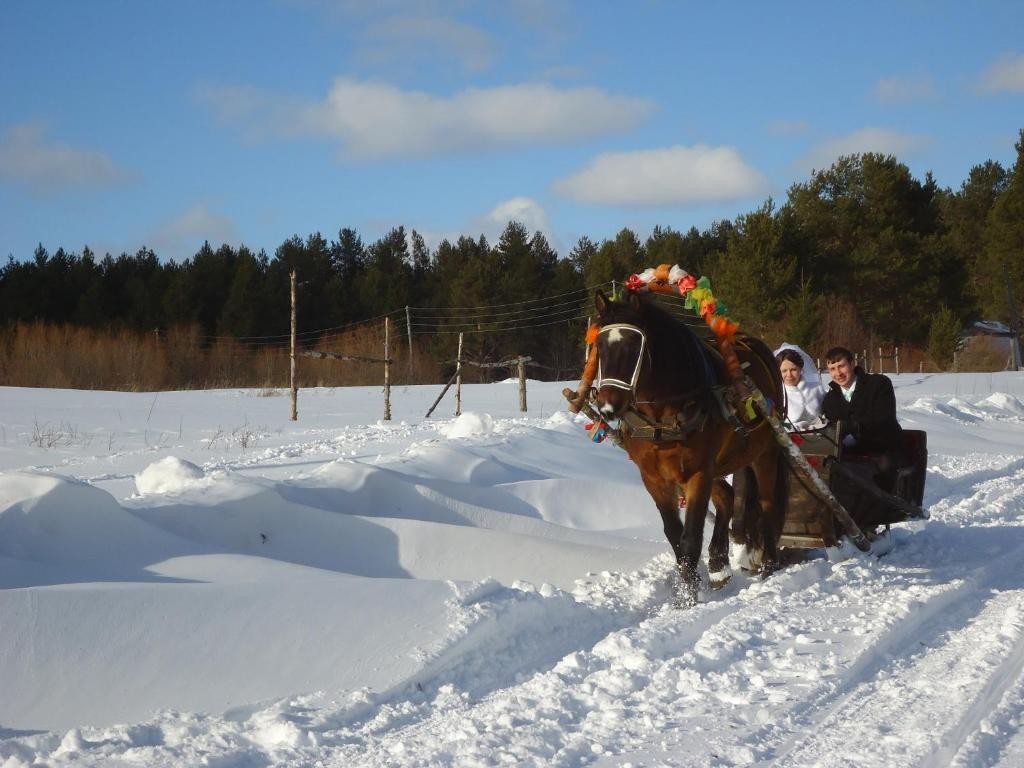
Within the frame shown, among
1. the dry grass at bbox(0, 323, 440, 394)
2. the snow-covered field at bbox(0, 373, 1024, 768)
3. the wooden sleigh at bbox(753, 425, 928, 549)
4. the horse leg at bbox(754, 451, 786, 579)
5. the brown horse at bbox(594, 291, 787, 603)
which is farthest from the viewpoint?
the dry grass at bbox(0, 323, 440, 394)

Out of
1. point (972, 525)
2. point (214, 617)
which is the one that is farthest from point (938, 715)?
point (972, 525)

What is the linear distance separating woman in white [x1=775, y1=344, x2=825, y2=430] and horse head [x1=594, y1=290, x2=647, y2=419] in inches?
102

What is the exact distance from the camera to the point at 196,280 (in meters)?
44.0

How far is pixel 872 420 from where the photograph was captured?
7.77m

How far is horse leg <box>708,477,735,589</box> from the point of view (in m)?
6.71

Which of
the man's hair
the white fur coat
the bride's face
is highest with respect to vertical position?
the man's hair

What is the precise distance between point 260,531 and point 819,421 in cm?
435

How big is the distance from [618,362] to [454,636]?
74.4 inches

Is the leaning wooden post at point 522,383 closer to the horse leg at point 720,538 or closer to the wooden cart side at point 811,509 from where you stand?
the wooden cart side at point 811,509

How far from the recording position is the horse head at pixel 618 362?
5789 millimetres

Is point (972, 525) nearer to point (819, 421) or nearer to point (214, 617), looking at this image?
point (819, 421)

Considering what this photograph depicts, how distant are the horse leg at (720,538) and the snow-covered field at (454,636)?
0.17 metres

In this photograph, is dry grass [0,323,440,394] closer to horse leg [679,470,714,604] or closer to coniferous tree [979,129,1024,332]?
horse leg [679,470,714,604]

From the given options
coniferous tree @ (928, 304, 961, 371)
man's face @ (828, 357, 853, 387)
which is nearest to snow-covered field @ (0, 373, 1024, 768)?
man's face @ (828, 357, 853, 387)
